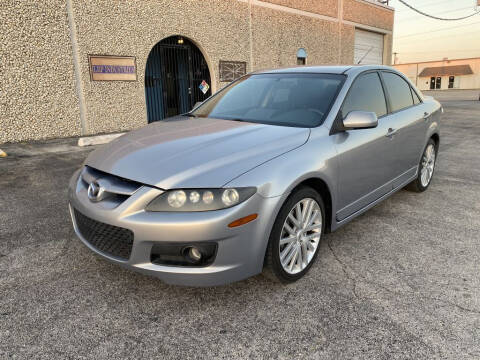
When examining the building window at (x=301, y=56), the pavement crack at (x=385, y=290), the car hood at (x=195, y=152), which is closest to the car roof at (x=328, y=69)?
the car hood at (x=195, y=152)

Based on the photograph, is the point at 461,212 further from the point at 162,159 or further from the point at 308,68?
the point at 162,159

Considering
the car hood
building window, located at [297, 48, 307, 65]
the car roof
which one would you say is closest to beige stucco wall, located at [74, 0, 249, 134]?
building window, located at [297, 48, 307, 65]

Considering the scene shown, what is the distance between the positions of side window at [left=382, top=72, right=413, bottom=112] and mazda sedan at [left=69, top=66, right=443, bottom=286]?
13cm

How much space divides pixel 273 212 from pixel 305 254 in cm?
62

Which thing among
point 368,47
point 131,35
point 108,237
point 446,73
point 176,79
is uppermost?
point 446,73

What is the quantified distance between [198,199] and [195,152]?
0.45 m

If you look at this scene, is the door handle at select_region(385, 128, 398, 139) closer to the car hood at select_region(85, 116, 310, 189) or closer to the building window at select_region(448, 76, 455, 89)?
the car hood at select_region(85, 116, 310, 189)

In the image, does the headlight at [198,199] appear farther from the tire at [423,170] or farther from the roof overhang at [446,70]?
the roof overhang at [446,70]

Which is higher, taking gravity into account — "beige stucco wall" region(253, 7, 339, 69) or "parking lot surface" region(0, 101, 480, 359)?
"beige stucco wall" region(253, 7, 339, 69)

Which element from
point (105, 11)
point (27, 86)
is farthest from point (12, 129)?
point (105, 11)

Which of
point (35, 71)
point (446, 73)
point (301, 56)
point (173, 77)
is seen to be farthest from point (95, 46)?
point (446, 73)

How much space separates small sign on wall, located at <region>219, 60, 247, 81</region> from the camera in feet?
41.8

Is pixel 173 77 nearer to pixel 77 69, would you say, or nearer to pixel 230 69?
pixel 230 69

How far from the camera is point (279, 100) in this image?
349 centimetres
